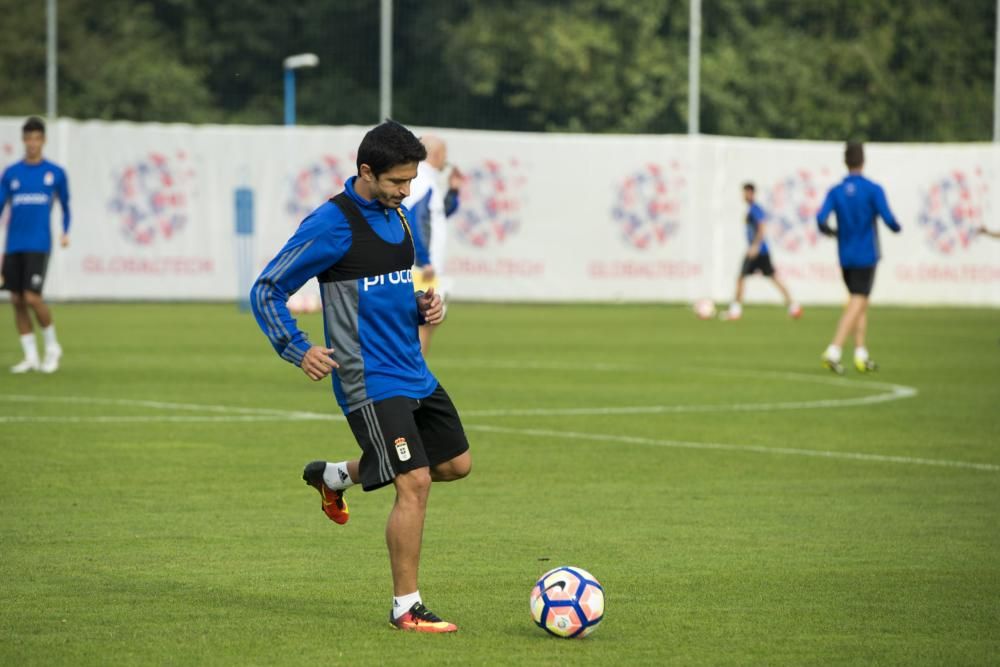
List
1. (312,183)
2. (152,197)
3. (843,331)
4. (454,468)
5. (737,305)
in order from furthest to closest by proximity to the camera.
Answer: (312,183) < (152,197) < (737,305) < (843,331) < (454,468)

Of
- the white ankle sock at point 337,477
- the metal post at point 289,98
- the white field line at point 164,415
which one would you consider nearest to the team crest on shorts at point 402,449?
the white ankle sock at point 337,477

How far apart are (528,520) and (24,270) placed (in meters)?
9.82

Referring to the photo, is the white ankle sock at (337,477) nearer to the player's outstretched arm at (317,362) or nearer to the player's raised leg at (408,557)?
the player's raised leg at (408,557)

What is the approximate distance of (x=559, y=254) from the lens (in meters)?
33.5

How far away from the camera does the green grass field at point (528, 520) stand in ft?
22.2

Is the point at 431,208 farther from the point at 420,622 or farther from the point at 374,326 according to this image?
the point at 420,622

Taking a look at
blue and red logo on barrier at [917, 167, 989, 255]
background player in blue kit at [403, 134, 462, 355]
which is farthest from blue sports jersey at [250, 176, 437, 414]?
blue and red logo on barrier at [917, 167, 989, 255]

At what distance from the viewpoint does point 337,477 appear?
303 inches

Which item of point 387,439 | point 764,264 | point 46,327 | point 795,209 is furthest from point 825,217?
point 795,209

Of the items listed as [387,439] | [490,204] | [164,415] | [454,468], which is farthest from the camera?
[490,204]

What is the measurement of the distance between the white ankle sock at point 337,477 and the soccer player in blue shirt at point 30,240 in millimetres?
10610

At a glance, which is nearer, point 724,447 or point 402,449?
point 402,449

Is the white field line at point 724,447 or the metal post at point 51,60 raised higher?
the metal post at point 51,60

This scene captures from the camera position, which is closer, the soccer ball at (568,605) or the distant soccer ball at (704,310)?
the soccer ball at (568,605)
